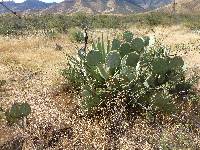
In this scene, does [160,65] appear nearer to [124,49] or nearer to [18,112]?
[124,49]

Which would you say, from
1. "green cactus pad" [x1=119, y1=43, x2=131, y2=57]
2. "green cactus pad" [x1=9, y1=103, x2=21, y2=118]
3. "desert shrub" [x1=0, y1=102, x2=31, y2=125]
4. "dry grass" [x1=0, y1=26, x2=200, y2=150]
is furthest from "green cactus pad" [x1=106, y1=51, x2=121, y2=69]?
"green cactus pad" [x1=9, y1=103, x2=21, y2=118]

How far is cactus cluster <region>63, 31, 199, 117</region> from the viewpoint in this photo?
5.94 metres

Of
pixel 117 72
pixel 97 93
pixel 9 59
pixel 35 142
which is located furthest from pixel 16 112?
pixel 9 59

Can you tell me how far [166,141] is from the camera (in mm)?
4902

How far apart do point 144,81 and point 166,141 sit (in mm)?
1473

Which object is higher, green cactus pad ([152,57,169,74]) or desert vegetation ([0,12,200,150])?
green cactus pad ([152,57,169,74])

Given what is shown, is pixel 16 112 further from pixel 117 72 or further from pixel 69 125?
pixel 117 72

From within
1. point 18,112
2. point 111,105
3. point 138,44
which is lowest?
point 111,105

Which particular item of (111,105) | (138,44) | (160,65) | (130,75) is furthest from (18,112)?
(138,44)

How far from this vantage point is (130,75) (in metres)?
6.01

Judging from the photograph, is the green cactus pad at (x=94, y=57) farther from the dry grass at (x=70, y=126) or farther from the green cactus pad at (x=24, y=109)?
the green cactus pad at (x=24, y=109)

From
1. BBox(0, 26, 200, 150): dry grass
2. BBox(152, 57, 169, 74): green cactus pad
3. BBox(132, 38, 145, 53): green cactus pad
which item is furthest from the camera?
BBox(132, 38, 145, 53): green cactus pad

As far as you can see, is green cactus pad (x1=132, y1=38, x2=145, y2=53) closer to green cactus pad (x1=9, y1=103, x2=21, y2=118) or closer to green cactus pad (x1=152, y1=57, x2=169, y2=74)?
green cactus pad (x1=152, y1=57, x2=169, y2=74)

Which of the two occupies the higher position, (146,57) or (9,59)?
(146,57)
